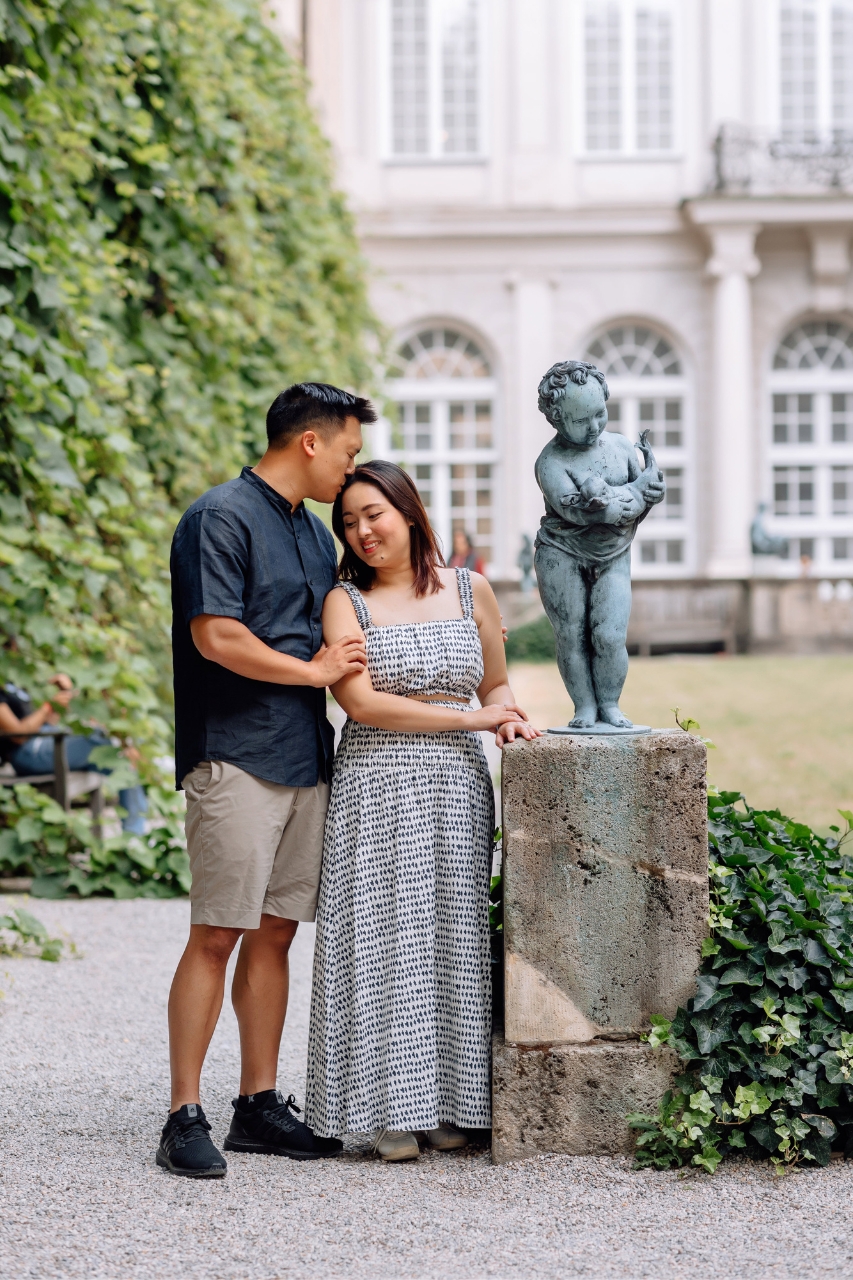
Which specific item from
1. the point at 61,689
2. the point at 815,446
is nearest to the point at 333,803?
the point at 61,689

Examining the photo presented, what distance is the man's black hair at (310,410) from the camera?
11.0 ft

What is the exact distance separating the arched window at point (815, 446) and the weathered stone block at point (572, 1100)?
20105 mm

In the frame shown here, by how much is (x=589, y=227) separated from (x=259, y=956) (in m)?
20.5

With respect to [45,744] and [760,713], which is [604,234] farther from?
[45,744]

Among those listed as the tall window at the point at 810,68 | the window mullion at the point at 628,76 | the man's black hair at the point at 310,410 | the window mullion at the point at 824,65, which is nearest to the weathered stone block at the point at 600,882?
the man's black hair at the point at 310,410

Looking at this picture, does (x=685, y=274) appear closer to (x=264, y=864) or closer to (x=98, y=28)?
(x=98, y=28)

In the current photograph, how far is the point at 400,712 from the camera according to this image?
324cm

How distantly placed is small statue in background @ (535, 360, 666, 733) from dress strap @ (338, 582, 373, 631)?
39 cm

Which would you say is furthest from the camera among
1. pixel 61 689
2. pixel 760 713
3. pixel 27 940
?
pixel 760 713

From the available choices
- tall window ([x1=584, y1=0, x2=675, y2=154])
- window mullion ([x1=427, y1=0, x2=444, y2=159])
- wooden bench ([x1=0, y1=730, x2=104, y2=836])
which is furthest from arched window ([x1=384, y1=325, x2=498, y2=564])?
wooden bench ([x1=0, y1=730, x2=104, y2=836])

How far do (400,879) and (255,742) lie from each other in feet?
1.42

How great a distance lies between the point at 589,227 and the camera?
73.8ft

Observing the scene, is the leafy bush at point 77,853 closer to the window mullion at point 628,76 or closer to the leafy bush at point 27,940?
the leafy bush at point 27,940

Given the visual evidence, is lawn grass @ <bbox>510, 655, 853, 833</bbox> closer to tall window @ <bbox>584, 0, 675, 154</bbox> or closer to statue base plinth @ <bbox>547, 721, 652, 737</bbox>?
statue base plinth @ <bbox>547, 721, 652, 737</bbox>
